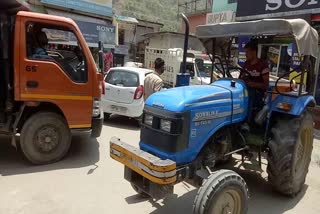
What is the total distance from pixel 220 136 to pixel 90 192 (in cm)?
198

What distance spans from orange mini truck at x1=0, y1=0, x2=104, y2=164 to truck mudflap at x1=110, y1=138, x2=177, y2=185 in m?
2.14

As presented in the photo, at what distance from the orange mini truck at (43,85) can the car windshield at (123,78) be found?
8.89 ft

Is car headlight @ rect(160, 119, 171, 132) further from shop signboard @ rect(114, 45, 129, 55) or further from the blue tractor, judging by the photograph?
shop signboard @ rect(114, 45, 129, 55)

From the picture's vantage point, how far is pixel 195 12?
21.6m

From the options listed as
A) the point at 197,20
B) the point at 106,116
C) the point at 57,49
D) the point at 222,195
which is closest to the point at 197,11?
the point at 197,20

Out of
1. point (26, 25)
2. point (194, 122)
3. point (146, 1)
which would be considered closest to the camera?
point (194, 122)

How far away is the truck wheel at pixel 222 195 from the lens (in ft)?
Answer: 10.7

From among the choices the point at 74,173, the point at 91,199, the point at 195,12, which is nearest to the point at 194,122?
the point at 91,199

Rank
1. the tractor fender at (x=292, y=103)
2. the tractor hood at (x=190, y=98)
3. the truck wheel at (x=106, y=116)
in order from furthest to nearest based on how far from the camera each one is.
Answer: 1. the truck wheel at (x=106, y=116)
2. the tractor fender at (x=292, y=103)
3. the tractor hood at (x=190, y=98)

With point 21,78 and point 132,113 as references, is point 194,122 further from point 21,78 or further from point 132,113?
point 132,113

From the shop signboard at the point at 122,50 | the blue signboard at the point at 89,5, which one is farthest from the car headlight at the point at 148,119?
the shop signboard at the point at 122,50

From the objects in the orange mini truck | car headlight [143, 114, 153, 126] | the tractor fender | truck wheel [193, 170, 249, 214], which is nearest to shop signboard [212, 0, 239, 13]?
the orange mini truck

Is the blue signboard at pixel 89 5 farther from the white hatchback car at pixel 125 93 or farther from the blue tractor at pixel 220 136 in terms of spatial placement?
the blue tractor at pixel 220 136

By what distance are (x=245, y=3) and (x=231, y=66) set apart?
25.1ft
